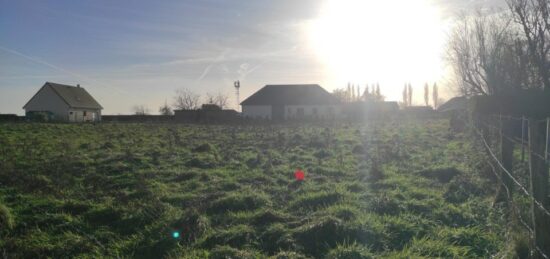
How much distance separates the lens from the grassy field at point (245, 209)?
503 centimetres

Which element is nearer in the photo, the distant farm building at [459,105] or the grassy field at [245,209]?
the grassy field at [245,209]

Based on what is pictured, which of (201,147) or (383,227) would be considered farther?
(201,147)

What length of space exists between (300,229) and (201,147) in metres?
9.84

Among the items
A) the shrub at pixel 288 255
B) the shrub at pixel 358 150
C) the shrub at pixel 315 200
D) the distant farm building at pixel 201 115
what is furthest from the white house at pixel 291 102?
the shrub at pixel 288 255

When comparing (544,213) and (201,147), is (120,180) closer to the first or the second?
(201,147)

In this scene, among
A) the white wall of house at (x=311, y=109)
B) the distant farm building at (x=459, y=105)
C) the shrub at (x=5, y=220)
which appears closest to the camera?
the shrub at (x=5, y=220)

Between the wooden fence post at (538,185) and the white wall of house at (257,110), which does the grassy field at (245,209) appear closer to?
the wooden fence post at (538,185)

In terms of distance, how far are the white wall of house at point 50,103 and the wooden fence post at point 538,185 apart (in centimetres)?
5444

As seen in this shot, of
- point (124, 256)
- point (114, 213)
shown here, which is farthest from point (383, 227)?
point (114, 213)

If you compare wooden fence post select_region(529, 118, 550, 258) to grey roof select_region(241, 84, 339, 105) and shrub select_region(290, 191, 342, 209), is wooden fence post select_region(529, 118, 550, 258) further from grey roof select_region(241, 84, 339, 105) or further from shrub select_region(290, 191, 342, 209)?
grey roof select_region(241, 84, 339, 105)

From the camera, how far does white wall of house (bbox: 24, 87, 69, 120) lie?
161 feet

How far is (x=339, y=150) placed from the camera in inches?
571

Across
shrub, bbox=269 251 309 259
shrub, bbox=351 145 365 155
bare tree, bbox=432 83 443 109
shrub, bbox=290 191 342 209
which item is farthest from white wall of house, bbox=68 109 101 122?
bare tree, bbox=432 83 443 109

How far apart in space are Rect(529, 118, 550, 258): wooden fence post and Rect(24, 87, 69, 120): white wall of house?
54438mm
